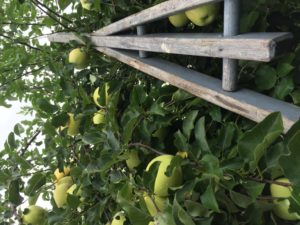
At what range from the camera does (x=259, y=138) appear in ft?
1.93

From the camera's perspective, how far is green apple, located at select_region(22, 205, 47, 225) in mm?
1161

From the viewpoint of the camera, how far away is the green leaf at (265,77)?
2.47 feet

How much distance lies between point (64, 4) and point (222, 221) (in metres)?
0.98

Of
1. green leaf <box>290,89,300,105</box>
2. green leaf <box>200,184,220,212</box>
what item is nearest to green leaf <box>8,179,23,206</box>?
green leaf <box>200,184,220,212</box>

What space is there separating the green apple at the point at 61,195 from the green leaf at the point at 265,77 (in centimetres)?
69

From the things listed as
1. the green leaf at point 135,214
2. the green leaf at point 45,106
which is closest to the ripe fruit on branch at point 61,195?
the green leaf at point 45,106

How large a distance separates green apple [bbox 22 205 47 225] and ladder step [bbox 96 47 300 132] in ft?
1.94

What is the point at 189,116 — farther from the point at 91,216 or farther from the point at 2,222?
the point at 2,222

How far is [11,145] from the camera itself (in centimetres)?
126

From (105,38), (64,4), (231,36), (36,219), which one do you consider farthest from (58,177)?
(231,36)

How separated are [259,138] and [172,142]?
0.36 metres

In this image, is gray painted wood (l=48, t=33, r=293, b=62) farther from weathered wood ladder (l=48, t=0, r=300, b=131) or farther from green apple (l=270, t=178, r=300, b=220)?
green apple (l=270, t=178, r=300, b=220)

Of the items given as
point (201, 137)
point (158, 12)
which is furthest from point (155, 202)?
point (158, 12)

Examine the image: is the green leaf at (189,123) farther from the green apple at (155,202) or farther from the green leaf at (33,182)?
the green leaf at (33,182)
